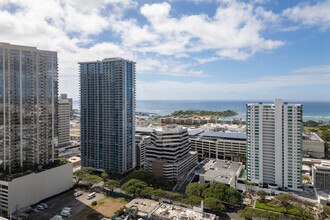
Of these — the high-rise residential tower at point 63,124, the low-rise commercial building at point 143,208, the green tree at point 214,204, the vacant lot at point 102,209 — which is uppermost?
the high-rise residential tower at point 63,124

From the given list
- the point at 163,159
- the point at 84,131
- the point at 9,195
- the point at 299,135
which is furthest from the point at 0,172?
the point at 299,135

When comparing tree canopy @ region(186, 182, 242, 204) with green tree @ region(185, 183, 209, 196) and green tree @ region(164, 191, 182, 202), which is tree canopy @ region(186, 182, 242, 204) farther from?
green tree @ region(164, 191, 182, 202)

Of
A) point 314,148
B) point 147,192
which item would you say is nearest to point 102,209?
point 147,192

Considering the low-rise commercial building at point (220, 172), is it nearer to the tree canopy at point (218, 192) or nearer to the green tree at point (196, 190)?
the tree canopy at point (218, 192)

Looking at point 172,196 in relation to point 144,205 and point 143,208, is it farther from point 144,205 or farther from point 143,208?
point 143,208

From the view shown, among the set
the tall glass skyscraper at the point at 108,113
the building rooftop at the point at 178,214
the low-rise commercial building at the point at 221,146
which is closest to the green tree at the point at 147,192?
the building rooftop at the point at 178,214

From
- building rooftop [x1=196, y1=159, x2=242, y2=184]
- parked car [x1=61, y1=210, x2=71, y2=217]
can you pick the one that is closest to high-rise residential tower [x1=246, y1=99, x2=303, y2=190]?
building rooftop [x1=196, y1=159, x2=242, y2=184]
